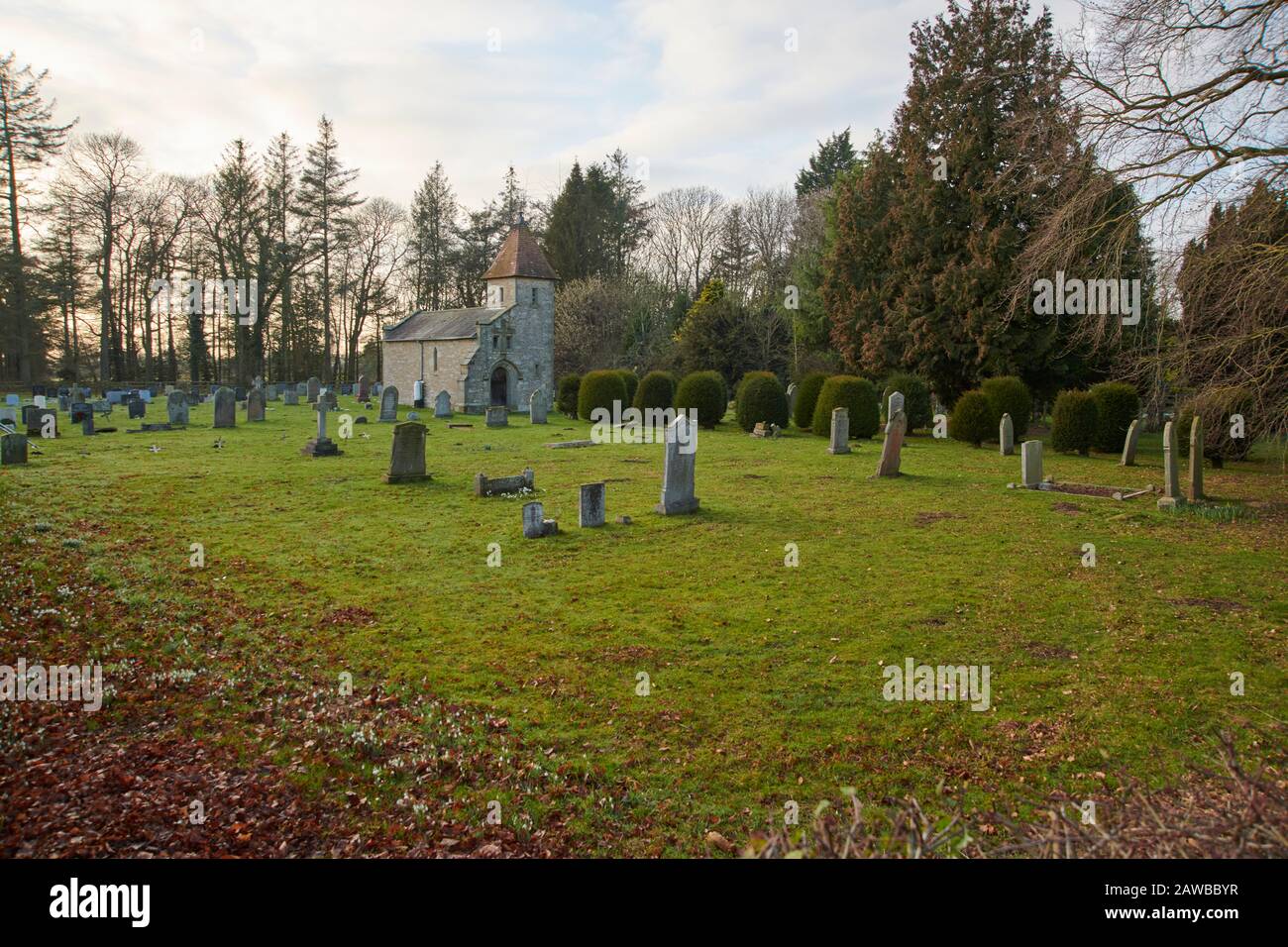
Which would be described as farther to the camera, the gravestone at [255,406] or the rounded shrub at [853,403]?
the gravestone at [255,406]

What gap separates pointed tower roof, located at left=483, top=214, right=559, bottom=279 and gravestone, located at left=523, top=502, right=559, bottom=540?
30.4 m

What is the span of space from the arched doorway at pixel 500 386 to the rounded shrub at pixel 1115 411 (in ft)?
85.9

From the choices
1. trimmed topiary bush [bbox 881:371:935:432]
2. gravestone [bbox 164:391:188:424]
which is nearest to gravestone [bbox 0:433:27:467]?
gravestone [bbox 164:391:188:424]

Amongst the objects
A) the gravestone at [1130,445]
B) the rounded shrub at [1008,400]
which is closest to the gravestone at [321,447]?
the rounded shrub at [1008,400]

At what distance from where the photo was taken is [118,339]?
47.0m

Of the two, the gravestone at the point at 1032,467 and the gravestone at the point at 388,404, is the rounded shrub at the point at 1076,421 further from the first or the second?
the gravestone at the point at 388,404

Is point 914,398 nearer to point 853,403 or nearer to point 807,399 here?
point 853,403

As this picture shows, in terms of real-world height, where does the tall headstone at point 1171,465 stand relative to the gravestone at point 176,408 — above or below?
below

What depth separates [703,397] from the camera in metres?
29.0

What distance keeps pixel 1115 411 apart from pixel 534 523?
18.9 metres

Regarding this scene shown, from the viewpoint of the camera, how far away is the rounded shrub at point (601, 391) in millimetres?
33031

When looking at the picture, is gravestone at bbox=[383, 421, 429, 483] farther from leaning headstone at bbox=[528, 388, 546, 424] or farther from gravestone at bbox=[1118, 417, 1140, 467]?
gravestone at bbox=[1118, 417, 1140, 467]

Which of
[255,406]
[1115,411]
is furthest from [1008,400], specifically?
[255,406]

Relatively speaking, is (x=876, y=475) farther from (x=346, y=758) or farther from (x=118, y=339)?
(x=118, y=339)
